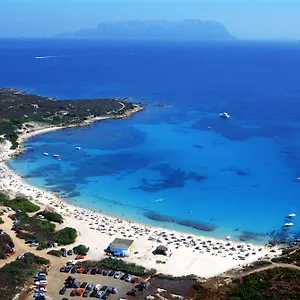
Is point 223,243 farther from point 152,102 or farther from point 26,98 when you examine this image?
point 26,98

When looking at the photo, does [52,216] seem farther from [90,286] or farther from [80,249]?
[90,286]

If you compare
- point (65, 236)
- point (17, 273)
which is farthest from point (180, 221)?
point (17, 273)

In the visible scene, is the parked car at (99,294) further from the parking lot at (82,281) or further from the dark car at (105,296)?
the parking lot at (82,281)

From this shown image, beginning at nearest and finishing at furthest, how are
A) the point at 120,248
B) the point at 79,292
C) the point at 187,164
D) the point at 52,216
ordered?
1. the point at 79,292
2. the point at 120,248
3. the point at 52,216
4. the point at 187,164

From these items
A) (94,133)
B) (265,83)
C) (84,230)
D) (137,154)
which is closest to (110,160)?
(137,154)

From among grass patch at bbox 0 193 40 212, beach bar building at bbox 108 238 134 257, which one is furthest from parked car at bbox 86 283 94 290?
grass patch at bbox 0 193 40 212

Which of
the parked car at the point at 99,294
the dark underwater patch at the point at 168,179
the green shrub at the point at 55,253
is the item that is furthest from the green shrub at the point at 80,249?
the dark underwater patch at the point at 168,179
